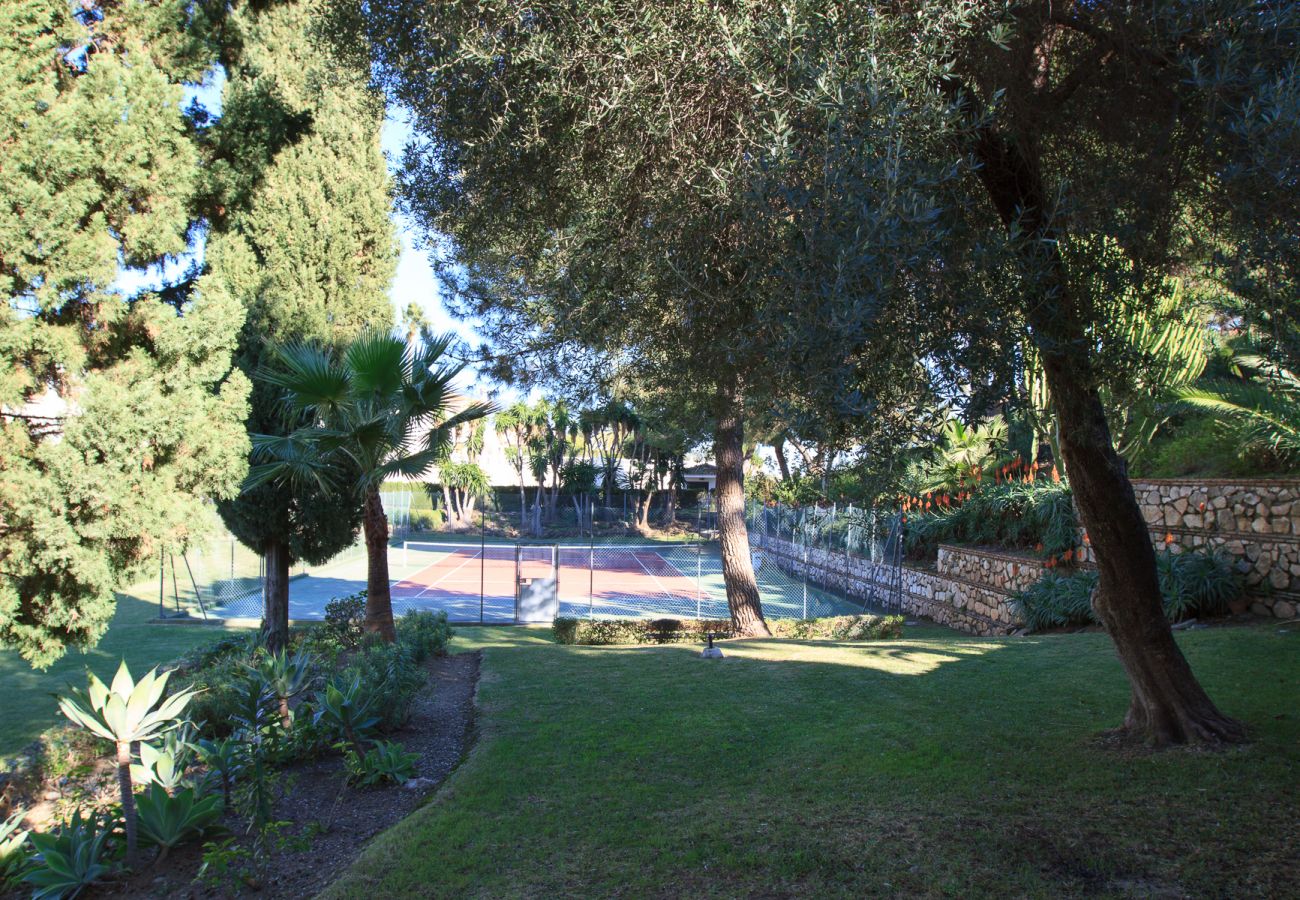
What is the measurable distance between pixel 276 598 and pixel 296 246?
487 cm

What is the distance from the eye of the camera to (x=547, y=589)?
18766 mm

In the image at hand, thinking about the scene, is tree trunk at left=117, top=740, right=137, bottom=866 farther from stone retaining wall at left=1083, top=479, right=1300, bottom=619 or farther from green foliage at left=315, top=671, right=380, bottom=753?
stone retaining wall at left=1083, top=479, right=1300, bottom=619

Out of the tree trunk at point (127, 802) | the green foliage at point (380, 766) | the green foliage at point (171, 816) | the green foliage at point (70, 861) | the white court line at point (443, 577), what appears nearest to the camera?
the green foliage at point (70, 861)

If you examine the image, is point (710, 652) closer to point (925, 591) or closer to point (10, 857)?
point (10, 857)

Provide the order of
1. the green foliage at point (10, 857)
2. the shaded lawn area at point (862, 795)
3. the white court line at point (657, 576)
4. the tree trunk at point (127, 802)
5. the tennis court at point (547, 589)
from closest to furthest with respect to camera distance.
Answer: the shaded lawn area at point (862, 795)
the green foliage at point (10, 857)
the tree trunk at point (127, 802)
the tennis court at point (547, 589)
the white court line at point (657, 576)

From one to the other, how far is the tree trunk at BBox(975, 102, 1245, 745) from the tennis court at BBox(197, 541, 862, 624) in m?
11.5

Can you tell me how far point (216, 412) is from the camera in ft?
23.8

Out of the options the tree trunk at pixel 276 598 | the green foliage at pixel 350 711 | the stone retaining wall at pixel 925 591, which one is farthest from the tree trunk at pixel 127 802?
the stone retaining wall at pixel 925 591

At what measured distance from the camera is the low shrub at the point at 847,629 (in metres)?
15.4

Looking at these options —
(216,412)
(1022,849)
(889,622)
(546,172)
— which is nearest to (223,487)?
(216,412)

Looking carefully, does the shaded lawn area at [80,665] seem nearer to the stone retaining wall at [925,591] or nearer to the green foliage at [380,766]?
the green foliage at [380,766]

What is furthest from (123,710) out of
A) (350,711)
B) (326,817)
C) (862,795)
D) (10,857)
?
(862,795)

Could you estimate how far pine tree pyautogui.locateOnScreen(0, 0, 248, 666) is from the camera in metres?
6.17

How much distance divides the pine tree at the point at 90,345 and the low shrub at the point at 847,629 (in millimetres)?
11046
